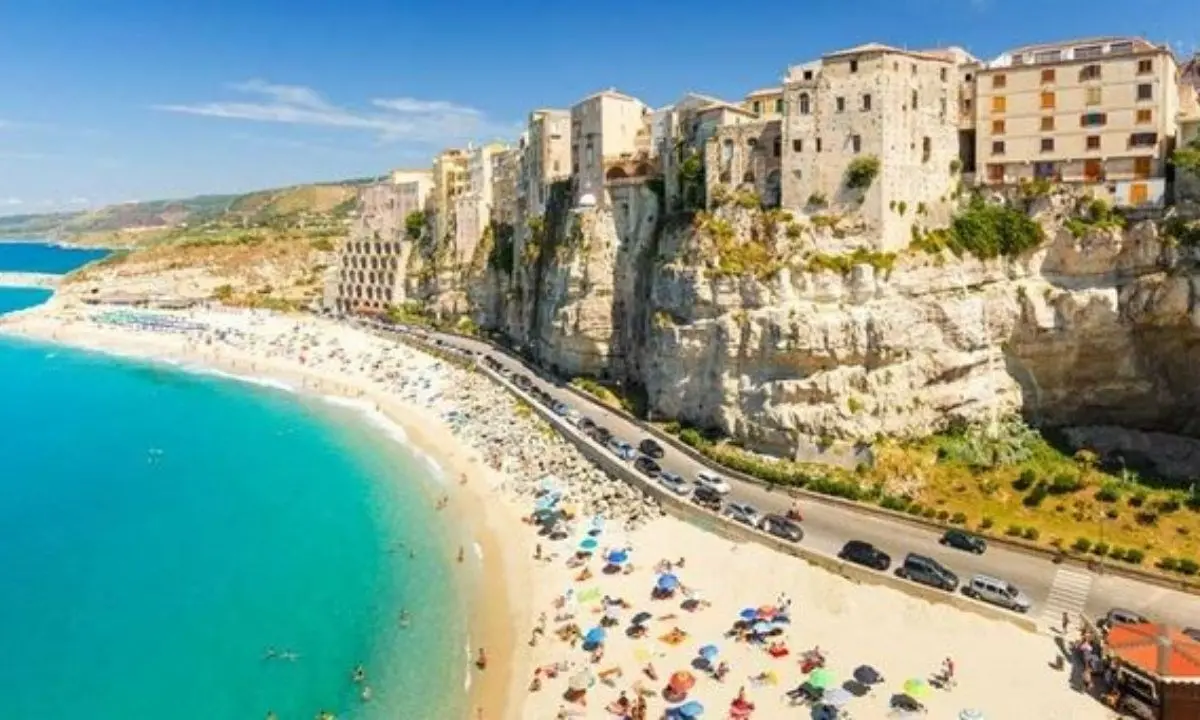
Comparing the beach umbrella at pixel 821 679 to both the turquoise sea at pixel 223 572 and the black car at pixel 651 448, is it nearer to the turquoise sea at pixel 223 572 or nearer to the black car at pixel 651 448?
the turquoise sea at pixel 223 572

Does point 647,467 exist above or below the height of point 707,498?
above

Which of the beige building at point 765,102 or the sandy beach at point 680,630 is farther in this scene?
the beige building at point 765,102

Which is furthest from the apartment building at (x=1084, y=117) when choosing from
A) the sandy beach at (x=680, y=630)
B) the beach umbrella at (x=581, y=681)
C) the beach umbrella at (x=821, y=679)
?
the beach umbrella at (x=581, y=681)

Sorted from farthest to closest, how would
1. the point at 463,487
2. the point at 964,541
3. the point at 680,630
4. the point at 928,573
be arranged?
the point at 463,487 → the point at 964,541 → the point at 928,573 → the point at 680,630

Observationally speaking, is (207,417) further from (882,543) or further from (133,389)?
(882,543)

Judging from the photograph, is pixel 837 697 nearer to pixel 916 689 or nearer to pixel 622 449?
pixel 916 689

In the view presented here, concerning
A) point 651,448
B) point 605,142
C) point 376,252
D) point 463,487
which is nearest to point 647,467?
point 651,448
